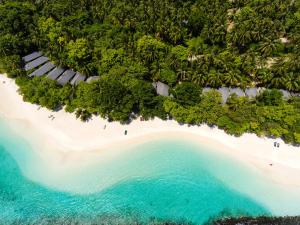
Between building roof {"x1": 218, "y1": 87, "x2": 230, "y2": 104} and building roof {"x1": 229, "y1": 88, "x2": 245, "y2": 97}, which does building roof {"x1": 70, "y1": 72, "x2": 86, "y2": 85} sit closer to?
building roof {"x1": 218, "y1": 87, "x2": 230, "y2": 104}

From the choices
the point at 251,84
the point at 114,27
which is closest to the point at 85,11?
the point at 114,27

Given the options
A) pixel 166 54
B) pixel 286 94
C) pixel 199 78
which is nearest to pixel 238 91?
pixel 199 78

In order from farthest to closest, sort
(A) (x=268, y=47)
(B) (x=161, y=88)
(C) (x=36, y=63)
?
(C) (x=36, y=63) → (A) (x=268, y=47) → (B) (x=161, y=88)

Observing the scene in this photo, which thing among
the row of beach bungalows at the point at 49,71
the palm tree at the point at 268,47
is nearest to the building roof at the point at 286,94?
the palm tree at the point at 268,47

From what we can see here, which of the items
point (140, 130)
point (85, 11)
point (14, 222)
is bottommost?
point (14, 222)

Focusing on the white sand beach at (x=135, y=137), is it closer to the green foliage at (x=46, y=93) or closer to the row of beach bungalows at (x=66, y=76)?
the green foliage at (x=46, y=93)

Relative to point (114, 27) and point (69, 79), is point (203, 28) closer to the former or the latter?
point (114, 27)

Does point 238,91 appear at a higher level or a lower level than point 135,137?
higher

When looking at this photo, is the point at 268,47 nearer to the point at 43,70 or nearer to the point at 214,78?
the point at 214,78

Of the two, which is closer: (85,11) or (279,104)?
(279,104)
